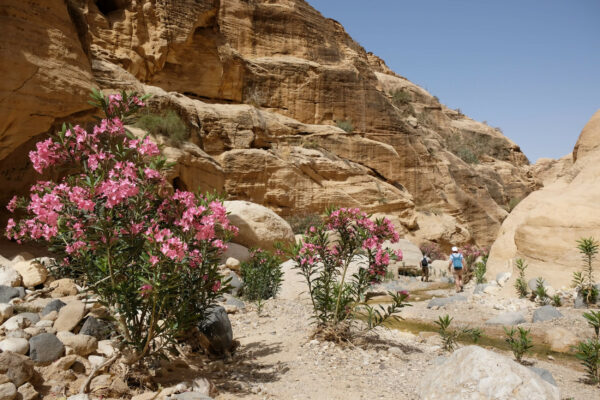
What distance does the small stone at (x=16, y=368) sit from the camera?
115 inches

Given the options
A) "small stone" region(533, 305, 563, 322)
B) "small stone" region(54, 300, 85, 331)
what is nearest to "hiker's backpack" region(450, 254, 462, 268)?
"small stone" region(533, 305, 563, 322)

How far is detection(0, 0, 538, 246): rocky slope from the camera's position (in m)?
13.5

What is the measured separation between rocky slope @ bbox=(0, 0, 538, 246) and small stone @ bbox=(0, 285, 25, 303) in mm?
4515

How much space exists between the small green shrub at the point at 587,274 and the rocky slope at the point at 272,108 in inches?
427

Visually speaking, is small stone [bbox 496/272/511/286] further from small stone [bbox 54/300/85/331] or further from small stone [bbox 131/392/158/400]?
small stone [bbox 54/300/85/331]

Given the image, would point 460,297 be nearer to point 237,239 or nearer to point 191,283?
point 237,239

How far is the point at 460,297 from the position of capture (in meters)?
10.0

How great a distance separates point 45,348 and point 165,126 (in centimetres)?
1064

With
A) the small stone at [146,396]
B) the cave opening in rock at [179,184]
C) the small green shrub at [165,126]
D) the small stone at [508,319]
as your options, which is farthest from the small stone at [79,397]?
the small green shrub at [165,126]

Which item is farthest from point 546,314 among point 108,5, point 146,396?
point 108,5

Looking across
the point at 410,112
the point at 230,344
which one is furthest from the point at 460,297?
the point at 410,112

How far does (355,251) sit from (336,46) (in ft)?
87.2

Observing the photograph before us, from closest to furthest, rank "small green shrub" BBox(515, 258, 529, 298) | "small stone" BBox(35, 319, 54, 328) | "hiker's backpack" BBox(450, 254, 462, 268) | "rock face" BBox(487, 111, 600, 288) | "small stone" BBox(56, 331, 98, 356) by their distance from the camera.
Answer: "small stone" BBox(56, 331, 98, 356)
"small stone" BBox(35, 319, 54, 328)
"rock face" BBox(487, 111, 600, 288)
"small green shrub" BBox(515, 258, 529, 298)
"hiker's backpack" BBox(450, 254, 462, 268)

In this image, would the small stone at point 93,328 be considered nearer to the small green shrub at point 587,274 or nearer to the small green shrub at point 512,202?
the small green shrub at point 587,274
